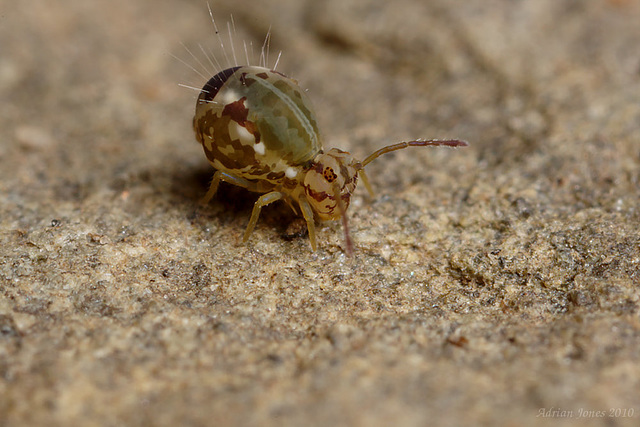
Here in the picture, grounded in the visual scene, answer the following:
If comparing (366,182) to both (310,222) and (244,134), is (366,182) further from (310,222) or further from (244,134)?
(244,134)

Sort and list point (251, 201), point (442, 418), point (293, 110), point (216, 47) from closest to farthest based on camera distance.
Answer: point (442, 418), point (293, 110), point (251, 201), point (216, 47)

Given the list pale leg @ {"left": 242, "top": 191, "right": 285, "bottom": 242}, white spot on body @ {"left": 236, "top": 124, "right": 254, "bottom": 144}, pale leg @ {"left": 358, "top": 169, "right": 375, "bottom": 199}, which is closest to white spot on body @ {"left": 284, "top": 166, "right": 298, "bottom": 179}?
pale leg @ {"left": 242, "top": 191, "right": 285, "bottom": 242}

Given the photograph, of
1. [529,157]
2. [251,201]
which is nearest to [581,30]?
[529,157]

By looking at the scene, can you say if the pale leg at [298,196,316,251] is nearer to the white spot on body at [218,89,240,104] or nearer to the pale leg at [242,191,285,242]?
the pale leg at [242,191,285,242]

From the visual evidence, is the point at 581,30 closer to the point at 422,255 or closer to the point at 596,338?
the point at 422,255

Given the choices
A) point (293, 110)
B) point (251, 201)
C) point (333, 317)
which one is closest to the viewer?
point (333, 317)

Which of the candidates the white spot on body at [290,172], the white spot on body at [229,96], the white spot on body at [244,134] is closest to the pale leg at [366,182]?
the white spot on body at [290,172]

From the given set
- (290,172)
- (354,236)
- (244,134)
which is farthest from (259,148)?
(354,236)
